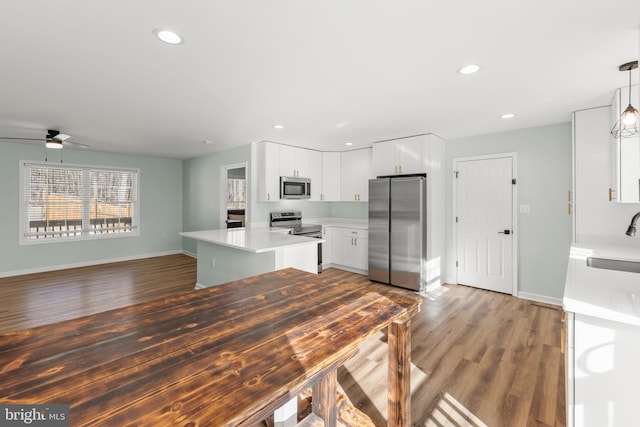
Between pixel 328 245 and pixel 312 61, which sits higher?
pixel 312 61

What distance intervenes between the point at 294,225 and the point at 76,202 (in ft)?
14.9

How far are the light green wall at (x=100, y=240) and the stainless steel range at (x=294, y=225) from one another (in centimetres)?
340

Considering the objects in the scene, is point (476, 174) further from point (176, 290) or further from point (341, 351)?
point (176, 290)

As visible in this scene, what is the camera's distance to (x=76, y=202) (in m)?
5.88

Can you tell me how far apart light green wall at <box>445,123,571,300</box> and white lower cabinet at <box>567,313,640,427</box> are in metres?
2.97

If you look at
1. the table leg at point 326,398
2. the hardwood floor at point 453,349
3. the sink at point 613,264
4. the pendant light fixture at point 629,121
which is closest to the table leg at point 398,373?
the table leg at point 326,398

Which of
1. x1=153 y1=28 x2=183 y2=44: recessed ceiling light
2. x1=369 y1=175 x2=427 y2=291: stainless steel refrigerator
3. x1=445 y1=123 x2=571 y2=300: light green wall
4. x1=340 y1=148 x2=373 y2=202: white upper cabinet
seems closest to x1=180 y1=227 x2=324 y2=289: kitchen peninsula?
x1=369 y1=175 x2=427 y2=291: stainless steel refrigerator

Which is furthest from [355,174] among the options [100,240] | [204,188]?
[100,240]

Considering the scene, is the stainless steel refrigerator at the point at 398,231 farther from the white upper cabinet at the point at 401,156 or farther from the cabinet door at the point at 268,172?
the cabinet door at the point at 268,172

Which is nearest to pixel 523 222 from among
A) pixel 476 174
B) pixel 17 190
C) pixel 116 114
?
pixel 476 174

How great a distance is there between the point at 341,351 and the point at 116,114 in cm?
386

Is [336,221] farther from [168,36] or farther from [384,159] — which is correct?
[168,36]

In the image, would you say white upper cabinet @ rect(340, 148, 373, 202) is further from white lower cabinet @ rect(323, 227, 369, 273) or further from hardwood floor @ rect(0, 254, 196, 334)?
hardwood floor @ rect(0, 254, 196, 334)

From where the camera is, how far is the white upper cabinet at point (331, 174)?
5.84 metres
